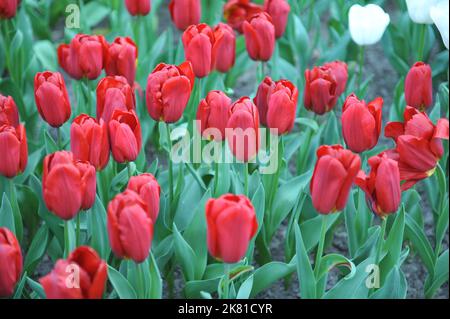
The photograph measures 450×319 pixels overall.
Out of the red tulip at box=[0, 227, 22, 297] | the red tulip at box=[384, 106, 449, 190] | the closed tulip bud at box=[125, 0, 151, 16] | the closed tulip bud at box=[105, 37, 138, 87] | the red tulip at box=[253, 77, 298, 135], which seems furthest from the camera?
the closed tulip bud at box=[125, 0, 151, 16]

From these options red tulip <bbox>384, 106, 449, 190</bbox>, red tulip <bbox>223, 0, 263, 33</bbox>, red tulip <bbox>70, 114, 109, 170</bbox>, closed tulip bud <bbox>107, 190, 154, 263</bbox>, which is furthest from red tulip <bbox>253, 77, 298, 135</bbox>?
red tulip <bbox>223, 0, 263, 33</bbox>

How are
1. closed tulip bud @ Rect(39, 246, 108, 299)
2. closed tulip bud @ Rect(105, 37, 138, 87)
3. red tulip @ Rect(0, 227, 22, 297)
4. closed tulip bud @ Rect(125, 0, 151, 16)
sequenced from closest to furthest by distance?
1. closed tulip bud @ Rect(39, 246, 108, 299)
2. red tulip @ Rect(0, 227, 22, 297)
3. closed tulip bud @ Rect(105, 37, 138, 87)
4. closed tulip bud @ Rect(125, 0, 151, 16)

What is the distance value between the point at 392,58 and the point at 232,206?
1.53m

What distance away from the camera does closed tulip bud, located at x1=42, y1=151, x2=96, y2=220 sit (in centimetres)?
139

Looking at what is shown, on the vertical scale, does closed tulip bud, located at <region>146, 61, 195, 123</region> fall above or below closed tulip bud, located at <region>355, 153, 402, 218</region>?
above

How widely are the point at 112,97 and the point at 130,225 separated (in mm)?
469

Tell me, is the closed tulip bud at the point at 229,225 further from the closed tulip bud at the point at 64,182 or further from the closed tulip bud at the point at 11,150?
the closed tulip bud at the point at 11,150

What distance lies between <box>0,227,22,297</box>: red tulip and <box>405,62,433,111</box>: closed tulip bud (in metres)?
0.98

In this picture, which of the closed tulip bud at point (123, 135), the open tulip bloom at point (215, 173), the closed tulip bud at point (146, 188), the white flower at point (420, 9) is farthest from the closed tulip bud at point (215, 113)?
the white flower at point (420, 9)

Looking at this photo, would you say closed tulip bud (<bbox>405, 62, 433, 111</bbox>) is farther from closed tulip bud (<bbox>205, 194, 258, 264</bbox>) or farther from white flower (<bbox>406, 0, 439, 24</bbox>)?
closed tulip bud (<bbox>205, 194, 258, 264</bbox>)

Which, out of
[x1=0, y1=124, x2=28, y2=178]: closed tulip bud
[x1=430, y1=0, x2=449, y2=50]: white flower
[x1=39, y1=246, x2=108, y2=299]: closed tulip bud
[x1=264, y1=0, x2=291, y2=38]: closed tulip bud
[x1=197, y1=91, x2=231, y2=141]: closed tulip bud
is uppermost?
[x1=264, y1=0, x2=291, y2=38]: closed tulip bud

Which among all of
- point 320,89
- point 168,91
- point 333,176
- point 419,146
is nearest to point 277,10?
point 320,89
